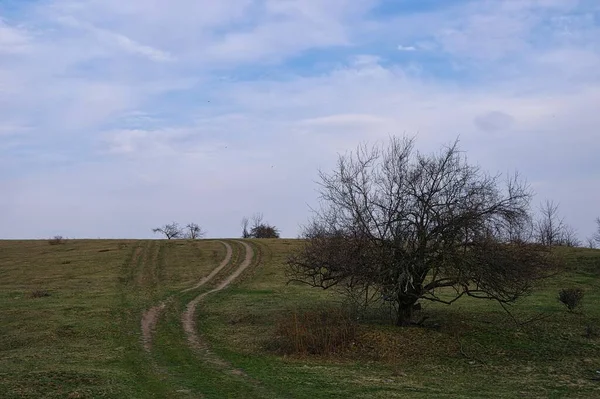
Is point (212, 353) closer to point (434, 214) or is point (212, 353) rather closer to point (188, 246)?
point (434, 214)

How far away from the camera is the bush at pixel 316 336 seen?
58.1 feet

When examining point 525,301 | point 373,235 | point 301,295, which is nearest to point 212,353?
point 373,235

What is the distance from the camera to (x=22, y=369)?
14609 millimetres

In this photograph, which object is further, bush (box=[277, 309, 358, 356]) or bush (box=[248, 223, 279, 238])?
bush (box=[248, 223, 279, 238])

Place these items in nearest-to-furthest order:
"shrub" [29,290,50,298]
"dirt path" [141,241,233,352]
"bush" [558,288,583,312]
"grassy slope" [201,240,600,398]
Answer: "grassy slope" [201,240,600,398]
"dirt path" [141,241,233,352]
"bush" [558,288,583,312]
"shrub" [29,290,50,298]

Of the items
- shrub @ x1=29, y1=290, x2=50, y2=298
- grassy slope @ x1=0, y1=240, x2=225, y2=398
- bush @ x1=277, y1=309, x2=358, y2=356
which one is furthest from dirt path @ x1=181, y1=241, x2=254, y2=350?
shrub @ x1=29, y1=290, x2=50, y2=298

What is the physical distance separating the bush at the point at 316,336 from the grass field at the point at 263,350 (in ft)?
0.94

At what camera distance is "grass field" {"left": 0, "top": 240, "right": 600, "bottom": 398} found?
43.2 feet

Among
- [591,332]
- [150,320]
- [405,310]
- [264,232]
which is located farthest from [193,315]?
[264,232]

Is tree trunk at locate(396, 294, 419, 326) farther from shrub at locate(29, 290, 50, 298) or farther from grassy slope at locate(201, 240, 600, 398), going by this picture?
shrub at locate(29, 290, 50, 298)

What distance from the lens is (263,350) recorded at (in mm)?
18047

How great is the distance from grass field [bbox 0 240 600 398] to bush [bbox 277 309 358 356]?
0.29m

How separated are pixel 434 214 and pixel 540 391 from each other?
20.8 ft

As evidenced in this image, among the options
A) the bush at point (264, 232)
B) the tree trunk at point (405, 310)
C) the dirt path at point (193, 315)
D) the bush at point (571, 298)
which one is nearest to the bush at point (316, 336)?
the tree trunk at point (405, 310)
